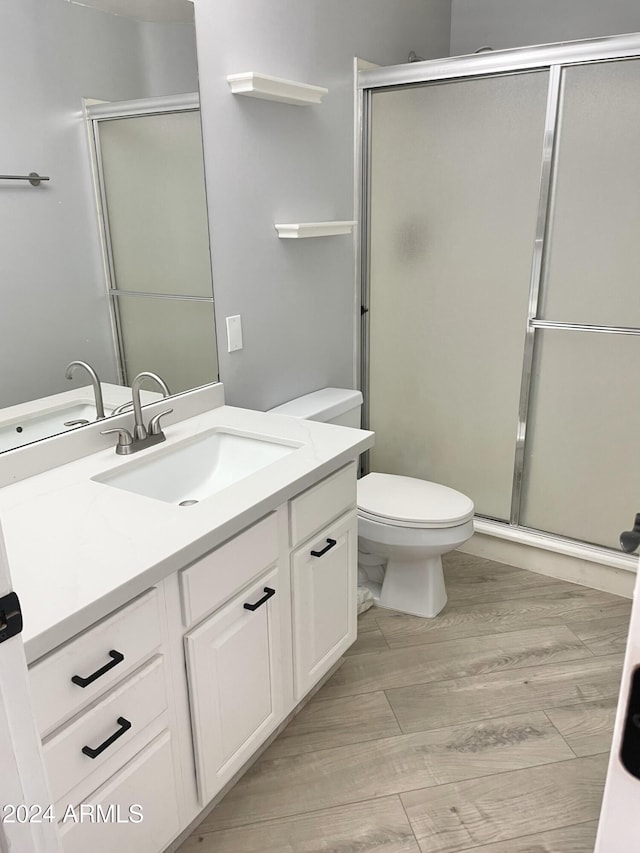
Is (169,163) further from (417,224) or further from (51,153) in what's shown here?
(417,224)

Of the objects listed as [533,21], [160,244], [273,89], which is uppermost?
[533,21]

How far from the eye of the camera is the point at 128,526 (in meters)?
1.45

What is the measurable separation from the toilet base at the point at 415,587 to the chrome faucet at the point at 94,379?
1.26 m

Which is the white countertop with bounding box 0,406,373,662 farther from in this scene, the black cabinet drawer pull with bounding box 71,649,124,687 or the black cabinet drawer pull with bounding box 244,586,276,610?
the black cabinet drawer pull with bounding box 244,586,276,610

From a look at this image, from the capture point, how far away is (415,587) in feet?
8.55

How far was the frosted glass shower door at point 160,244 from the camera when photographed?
1.84m

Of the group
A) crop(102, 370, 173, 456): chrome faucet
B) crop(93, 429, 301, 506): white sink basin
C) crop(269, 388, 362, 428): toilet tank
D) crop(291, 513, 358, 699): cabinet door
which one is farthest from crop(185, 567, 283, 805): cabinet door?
crop(269, 388, 362, 428): toilet tank

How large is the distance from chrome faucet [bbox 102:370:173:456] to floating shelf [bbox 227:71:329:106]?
94 centimetres

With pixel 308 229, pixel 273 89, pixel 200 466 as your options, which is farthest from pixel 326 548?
pixel 273 89

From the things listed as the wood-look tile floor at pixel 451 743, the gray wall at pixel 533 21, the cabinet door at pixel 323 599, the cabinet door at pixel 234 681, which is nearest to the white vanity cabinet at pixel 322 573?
the cabinet door at pixel 323 599

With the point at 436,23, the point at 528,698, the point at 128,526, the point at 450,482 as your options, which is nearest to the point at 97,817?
the point at 128,526

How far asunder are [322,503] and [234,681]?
53 centimetres

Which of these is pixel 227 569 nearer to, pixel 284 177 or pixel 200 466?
pixel 200 466

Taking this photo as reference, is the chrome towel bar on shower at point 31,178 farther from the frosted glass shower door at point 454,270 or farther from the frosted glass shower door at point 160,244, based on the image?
the frosted glass shower door at point 454,270
